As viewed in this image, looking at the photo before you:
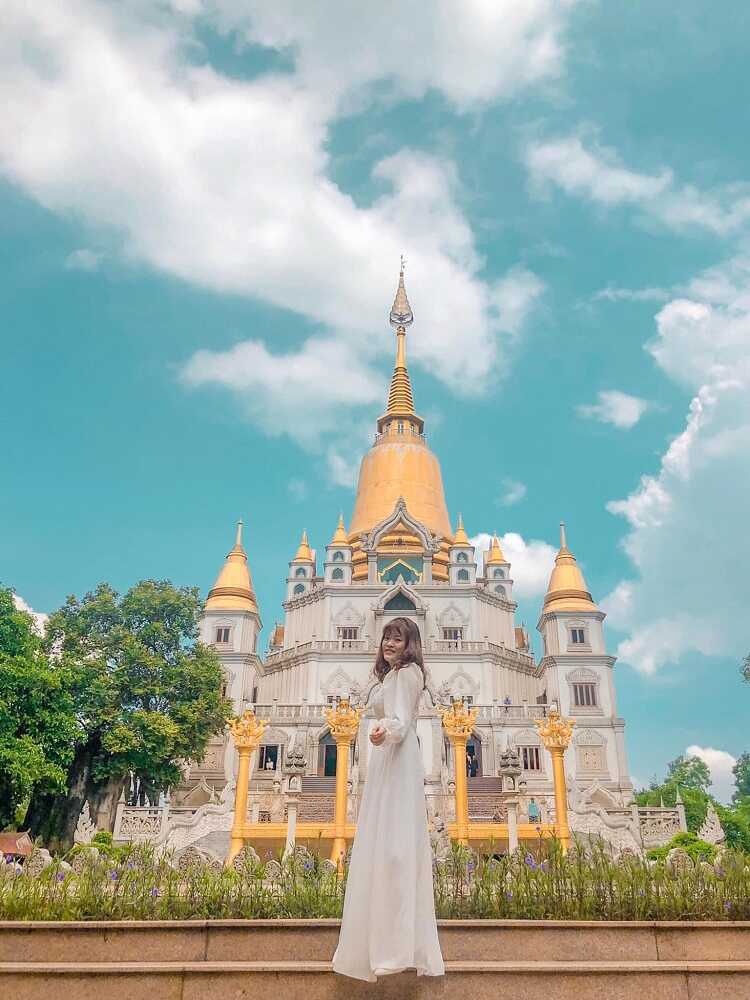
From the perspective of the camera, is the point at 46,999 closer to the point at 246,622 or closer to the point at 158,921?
the point at 158,921

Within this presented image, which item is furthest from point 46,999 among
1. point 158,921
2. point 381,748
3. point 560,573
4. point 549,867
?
point 560,573

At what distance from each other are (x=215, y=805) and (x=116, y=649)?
9.20m

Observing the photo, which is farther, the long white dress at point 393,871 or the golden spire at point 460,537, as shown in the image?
the golden spire at point 460,537

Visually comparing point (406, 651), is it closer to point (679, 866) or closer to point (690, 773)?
point (679, 866)

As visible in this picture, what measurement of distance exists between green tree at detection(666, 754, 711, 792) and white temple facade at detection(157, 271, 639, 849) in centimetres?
1685

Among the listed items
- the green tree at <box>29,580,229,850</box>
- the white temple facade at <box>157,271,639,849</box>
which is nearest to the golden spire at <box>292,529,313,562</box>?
the white temple facade at <box>157,271,639,849</box>

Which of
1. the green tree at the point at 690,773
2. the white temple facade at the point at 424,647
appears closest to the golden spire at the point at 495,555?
the white temple facade at the point at 424,647

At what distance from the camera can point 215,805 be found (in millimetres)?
28094

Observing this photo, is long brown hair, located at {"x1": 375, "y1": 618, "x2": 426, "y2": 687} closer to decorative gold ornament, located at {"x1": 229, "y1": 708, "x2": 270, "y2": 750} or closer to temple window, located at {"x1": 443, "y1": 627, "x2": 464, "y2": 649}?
decorative gold ornament, located at {"x1": 229, "y1": 708, "x2": 270, "y2": 750}

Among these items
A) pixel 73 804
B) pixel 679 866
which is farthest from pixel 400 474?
pixel 679 866

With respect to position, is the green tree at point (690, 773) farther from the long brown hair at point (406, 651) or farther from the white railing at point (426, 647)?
the long brown hair at point (406, 651)

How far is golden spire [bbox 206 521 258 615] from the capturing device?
48.1 m

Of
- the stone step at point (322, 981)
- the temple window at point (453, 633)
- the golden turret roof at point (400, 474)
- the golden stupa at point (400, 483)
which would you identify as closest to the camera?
the stone step at point (322, 981)

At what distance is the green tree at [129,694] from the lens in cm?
3197
